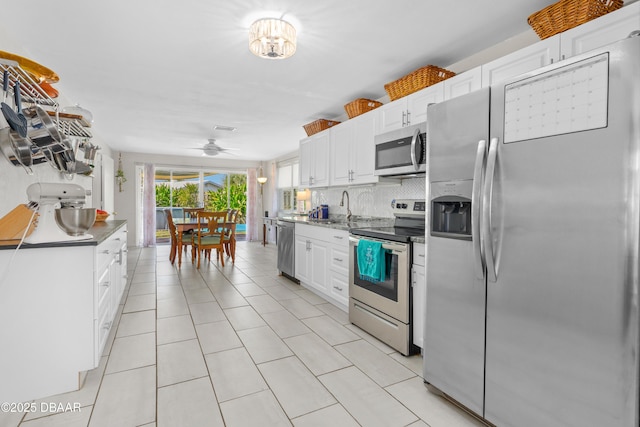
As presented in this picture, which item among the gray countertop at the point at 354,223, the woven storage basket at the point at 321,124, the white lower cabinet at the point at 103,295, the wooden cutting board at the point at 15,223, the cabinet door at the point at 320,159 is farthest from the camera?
the woven storage basket at the point at 321,124

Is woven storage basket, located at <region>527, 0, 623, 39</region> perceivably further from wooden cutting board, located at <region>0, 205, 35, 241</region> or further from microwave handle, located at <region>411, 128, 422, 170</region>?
wooden cutting board, located at <region>0, 205, 35, 241</region>

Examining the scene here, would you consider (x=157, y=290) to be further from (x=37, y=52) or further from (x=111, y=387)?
(x=37, y=52)

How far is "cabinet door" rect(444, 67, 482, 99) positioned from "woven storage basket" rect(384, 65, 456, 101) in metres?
0.22

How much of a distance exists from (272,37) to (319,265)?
2.35 meters

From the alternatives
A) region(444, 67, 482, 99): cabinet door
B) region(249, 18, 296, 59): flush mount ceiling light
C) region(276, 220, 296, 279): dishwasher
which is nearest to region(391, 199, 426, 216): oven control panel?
region(444, 67, 482, 99): cabinet door

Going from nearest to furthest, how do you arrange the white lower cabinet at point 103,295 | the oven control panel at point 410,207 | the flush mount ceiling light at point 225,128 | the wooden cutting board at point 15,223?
the wooden cutting board at point 15,223 → the white lower cabinet at point 103,295 → the oven control panel at point 410,207 → the flush mount ceiling light at point 225,128

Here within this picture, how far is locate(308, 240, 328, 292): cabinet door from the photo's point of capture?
3.50 metres

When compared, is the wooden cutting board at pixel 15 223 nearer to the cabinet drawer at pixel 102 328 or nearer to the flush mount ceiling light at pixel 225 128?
the cabinet drawer at pixel 102 328

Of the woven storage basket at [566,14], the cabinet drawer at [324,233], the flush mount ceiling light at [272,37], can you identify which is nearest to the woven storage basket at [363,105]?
the cabinet drawer at [324,233]

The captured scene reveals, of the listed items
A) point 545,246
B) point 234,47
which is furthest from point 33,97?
point 545,246

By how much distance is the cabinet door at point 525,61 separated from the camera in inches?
73.2

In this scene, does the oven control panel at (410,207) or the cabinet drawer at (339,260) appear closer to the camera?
the oven control panel at (410,207)

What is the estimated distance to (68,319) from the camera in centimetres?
182

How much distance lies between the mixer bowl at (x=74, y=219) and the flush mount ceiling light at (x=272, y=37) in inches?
62.4
